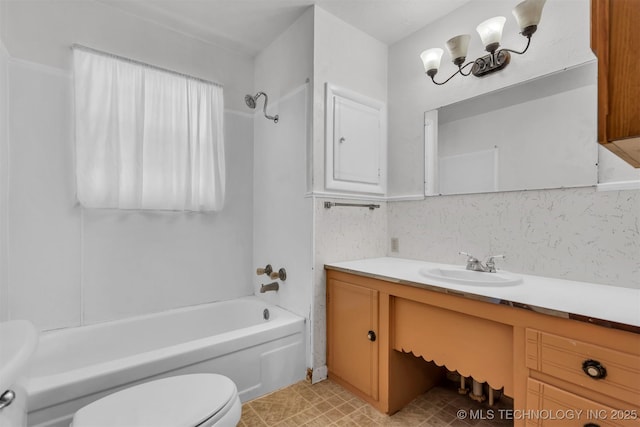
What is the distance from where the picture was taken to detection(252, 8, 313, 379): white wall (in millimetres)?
1960

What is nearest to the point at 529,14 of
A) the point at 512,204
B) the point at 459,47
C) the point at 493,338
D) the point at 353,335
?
the point at 459,47

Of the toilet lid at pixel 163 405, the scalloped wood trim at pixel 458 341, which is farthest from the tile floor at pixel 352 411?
the toilet lid at pixel 163 405

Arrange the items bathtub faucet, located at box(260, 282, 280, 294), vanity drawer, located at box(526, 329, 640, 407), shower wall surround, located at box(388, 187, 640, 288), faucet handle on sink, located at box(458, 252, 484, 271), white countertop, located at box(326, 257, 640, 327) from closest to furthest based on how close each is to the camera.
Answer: vanity drawer, located at box(526, 329, 640, 407) < white countertop, located at box(326, 257, 640, 327) < shower wall surround, located at box(388, 187, 640, 288) < faucet handle on sink, located at box(458, 252, 484, 271) < bathtub faucet, located at box(260, 282, 280, 294)

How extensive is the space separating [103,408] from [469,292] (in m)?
1.43

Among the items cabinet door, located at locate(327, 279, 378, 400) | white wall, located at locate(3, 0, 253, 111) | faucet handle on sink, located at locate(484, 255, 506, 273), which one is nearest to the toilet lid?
cabinet door, located at locate(327, 279, 378, 400)

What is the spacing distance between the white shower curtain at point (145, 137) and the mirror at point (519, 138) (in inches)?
64.6

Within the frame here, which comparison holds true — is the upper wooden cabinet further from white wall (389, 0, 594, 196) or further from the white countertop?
white wall (389, 0, 594, 196)

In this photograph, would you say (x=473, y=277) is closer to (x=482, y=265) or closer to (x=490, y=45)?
(x=482, y=265)

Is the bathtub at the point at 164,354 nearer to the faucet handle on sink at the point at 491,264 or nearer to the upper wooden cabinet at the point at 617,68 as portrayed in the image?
the faucet handle on sink at the point at 491,264

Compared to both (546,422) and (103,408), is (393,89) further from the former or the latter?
(103,408)

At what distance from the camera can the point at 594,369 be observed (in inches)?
34.6

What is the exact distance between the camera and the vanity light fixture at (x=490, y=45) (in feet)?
4.66

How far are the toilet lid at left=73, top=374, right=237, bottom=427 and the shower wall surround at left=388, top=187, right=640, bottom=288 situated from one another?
156 cm

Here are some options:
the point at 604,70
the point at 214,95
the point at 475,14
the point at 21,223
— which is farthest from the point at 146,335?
the point at 475,14
